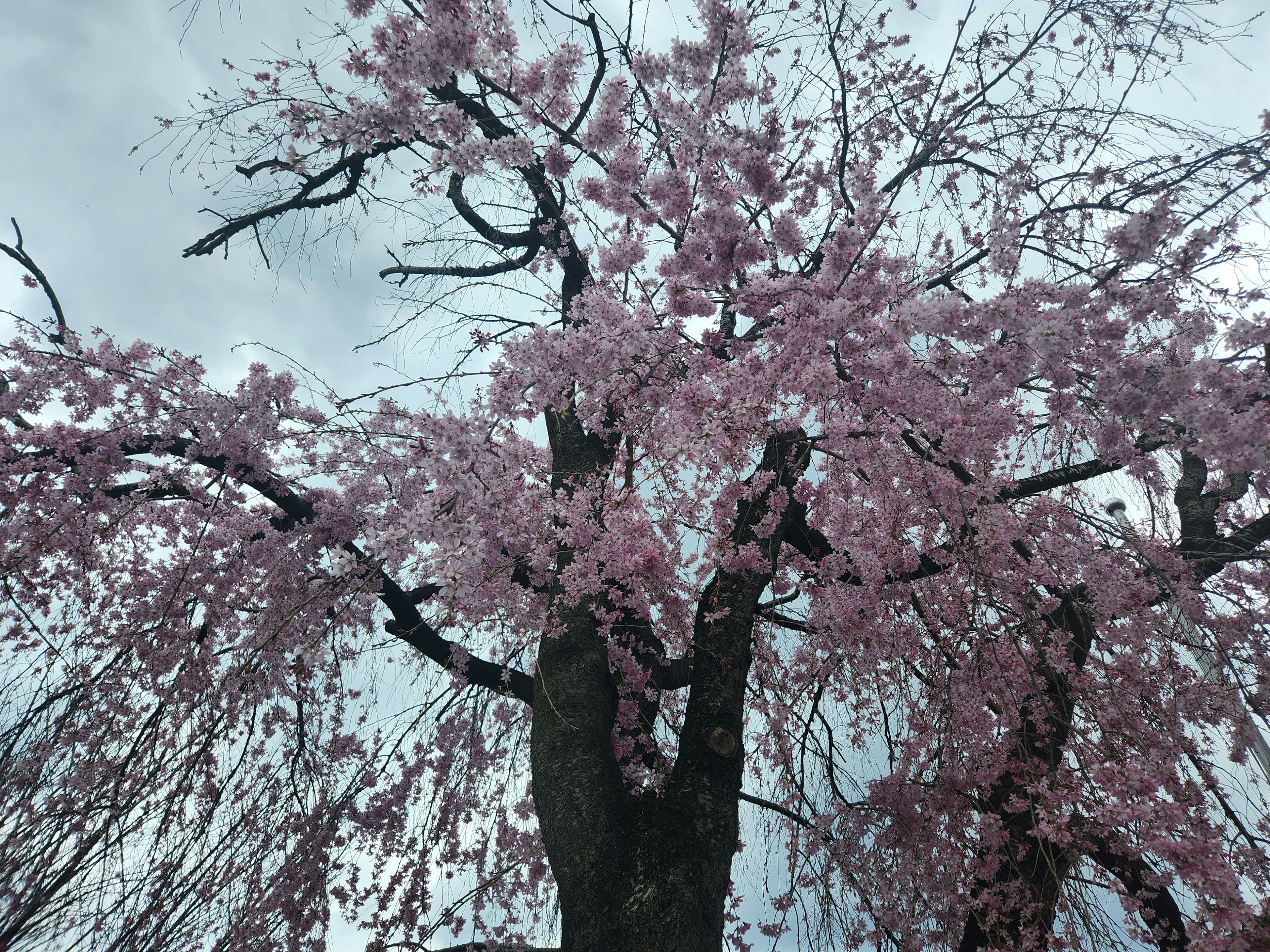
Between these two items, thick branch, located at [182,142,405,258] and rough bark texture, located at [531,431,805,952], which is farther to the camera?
thick branch, located at [182,142,405,258]

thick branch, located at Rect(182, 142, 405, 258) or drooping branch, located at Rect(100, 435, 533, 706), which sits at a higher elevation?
thick branch, located at Rect(182, 142, 405, 258)

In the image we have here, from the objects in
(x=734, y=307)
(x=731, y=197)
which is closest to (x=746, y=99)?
(x=731, y=197)

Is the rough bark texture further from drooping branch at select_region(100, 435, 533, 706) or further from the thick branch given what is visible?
the thick branch

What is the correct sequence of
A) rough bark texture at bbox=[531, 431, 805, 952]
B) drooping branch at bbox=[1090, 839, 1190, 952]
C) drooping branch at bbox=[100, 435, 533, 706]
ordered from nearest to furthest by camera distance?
rough bark texture at bbox=[531, 431, 805, 952], drooping branch at bbox=[1090, 839, 1190, 952], drooping branch at bbox=[100, 435, 533, 706]

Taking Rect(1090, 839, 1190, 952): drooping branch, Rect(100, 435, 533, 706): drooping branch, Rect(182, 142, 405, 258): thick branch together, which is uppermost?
Rect(182, 142, 405, 258): thick branch

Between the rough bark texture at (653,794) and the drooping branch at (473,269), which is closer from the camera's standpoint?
the rough bark texture at (653,794)

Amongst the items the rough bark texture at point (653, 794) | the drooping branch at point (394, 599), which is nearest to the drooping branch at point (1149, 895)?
the rough bark texture at point (653, 794)

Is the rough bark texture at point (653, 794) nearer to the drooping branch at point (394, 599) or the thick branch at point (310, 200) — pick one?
the drooping branch at point (394, 599)

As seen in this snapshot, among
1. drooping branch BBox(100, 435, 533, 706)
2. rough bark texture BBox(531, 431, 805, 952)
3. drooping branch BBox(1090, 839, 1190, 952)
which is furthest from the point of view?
drooping branch BBox(100, 435, 533, 706)

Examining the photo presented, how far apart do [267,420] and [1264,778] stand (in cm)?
569

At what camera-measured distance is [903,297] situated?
146 inches

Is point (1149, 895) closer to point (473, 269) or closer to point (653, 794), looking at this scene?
point (653, 794)

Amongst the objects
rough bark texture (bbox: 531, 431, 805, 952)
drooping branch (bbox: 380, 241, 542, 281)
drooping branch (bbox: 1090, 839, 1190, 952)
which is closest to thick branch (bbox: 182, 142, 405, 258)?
drooping branch (bbox: 380, 241, 542, 281)

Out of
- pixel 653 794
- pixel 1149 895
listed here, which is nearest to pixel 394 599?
pixel 653 794
